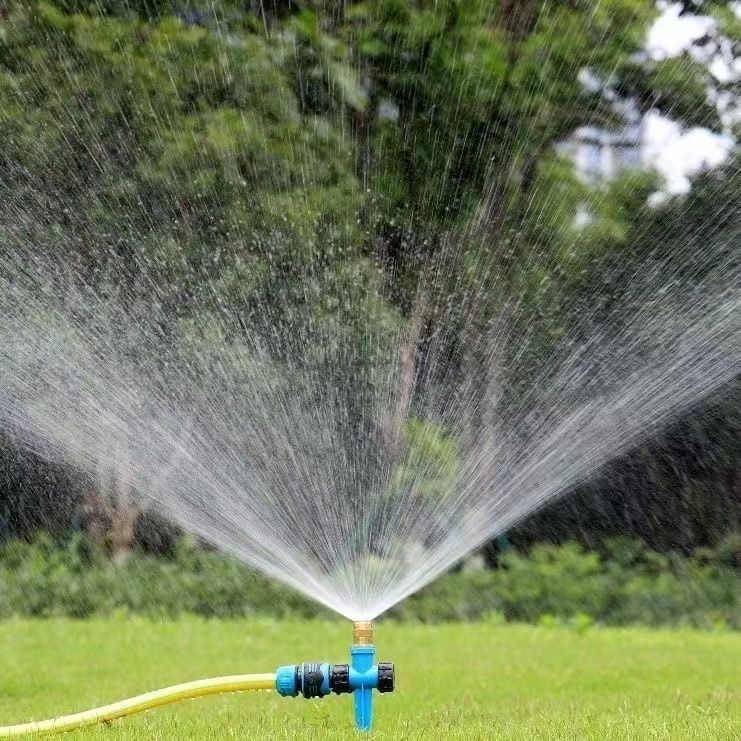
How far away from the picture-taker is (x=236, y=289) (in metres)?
8.59

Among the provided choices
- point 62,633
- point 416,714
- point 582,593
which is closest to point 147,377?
point 62,633

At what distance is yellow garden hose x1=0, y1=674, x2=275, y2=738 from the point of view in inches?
158

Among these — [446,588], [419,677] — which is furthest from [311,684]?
[446,588]

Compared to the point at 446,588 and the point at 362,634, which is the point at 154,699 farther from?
the point at 446,588

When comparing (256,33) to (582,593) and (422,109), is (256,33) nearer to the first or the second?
(422,109)

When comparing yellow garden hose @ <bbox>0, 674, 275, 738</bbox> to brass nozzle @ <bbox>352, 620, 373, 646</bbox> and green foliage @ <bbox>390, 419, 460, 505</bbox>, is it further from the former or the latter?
green foliage @ <bbox>390, 419, 460, 505</bbox>

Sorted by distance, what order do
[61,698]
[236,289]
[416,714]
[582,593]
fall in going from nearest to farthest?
[416,714] < [61,698] < [236,289] < [582,593]

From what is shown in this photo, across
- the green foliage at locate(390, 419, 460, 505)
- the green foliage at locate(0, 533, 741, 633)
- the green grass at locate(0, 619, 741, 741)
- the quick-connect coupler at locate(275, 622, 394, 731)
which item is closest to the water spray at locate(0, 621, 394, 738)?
the quick-connect coupler at locate(275, 622, 394, 731)

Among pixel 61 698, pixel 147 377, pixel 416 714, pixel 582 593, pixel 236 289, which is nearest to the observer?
pixel 416 714

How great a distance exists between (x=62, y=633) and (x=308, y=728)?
5.14 m

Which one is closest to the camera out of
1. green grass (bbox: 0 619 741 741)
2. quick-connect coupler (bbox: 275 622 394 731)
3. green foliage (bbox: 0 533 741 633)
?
quick-connect coupler (bbox: 275 622 394 731)

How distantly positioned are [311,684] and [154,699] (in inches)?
22.9

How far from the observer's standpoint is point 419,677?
6809 millimetres

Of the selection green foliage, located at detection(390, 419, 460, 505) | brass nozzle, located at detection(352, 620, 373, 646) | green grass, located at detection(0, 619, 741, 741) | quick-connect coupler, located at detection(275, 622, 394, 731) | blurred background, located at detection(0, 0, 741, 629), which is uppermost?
blurred background, located at detection(0, 0, 741, 629)
